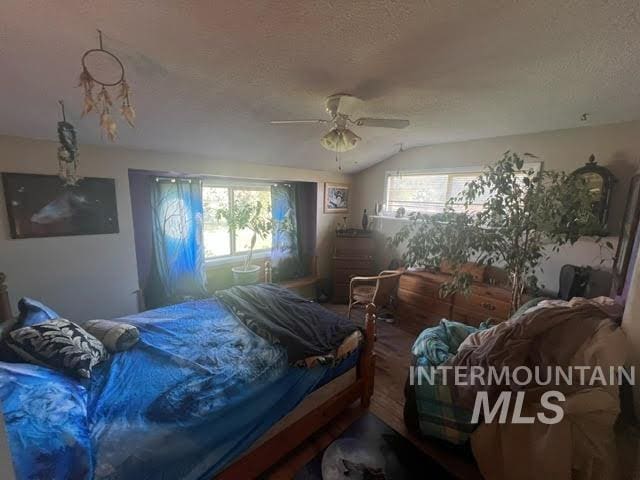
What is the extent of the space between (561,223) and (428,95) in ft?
3.94

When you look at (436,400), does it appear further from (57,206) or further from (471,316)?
(57,206)

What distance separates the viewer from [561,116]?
2230 mm

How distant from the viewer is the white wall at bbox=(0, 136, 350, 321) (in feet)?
6.90

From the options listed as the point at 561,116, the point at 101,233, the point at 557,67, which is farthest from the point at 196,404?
the point at 561,116

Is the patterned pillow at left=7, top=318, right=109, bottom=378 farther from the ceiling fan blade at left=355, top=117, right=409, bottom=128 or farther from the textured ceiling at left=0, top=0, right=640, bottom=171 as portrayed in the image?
the ceiling fan blade at left=355, top=117, right=409, bottom=128

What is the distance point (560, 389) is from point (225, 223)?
348cm

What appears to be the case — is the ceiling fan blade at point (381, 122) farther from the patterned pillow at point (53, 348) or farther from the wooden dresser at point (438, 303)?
the patterned pillow at point (53, 348)

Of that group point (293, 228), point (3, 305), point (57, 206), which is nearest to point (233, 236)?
point (293, 228)

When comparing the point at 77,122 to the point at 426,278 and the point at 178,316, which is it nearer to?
the point at 178,316

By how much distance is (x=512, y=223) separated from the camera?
1738 mm

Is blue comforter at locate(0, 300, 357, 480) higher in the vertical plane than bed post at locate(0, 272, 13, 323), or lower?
lower

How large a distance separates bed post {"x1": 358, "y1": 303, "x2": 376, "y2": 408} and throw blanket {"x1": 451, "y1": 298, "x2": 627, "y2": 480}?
67 centimetres

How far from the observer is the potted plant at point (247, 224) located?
3506 millimetres

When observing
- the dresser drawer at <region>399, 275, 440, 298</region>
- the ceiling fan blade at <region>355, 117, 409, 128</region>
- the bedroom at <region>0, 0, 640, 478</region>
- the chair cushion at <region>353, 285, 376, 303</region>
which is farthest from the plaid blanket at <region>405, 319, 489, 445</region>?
the ceiling fan blade at <region>355, 117, 409, 128</region>
